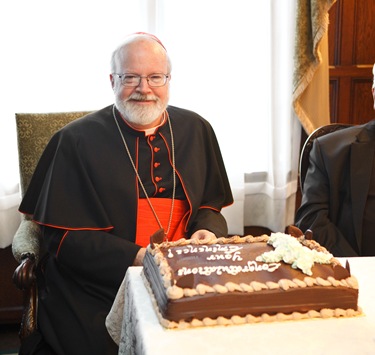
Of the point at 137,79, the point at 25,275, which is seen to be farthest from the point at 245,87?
the point at 25,275

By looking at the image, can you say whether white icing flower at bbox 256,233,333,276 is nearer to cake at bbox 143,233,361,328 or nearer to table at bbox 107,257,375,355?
cake at bbox 143,233,361,328

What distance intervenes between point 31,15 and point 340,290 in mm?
2563

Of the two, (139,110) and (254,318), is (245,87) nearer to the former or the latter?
(139,110)

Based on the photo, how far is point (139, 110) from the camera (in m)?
2.88

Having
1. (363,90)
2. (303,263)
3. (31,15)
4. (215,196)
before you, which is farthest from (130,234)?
(363,90)

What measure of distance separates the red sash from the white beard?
0.36 meters

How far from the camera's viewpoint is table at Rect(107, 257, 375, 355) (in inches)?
59.4

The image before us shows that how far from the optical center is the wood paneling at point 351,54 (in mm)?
4223

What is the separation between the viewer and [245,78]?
4.02 m

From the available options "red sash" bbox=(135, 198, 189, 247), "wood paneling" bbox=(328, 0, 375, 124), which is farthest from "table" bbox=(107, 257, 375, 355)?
"wood paneling" bbox=(328, 0, 375, 124)

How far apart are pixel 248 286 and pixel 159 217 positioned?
1286 millimetres

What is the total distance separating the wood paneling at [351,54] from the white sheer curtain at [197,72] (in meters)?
0.40

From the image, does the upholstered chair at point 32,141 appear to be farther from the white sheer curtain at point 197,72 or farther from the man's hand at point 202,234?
the man's hand at point 202,234

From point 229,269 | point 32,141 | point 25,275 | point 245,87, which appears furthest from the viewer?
point 245,87
